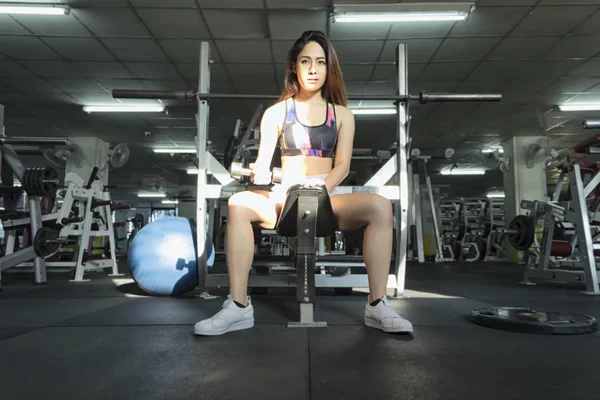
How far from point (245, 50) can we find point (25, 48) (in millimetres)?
2409

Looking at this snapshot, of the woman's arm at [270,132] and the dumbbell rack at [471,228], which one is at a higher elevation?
the woman's arm at [270,132]

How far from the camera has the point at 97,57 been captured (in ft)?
15.3

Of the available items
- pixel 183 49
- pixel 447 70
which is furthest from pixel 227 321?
pixel 447 70

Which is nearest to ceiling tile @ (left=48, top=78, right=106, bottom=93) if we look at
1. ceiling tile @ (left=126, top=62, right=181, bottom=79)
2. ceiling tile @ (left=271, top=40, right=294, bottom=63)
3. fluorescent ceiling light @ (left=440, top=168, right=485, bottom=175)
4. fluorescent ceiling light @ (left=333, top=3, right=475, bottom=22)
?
ceiling tile @ (left=126, top=62, right=181, bottom=79)

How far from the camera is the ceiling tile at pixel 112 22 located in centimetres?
373

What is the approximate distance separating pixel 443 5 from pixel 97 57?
375 centimetres

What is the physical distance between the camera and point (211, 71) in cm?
493

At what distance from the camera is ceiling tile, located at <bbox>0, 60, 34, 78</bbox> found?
15.8ft

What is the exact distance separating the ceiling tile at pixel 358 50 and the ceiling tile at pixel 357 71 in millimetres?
137

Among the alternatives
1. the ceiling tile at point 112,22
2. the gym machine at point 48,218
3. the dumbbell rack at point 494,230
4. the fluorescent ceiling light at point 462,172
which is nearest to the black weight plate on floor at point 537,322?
the gym machine at point 48,218

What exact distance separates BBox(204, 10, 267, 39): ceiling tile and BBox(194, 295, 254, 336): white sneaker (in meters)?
3.23

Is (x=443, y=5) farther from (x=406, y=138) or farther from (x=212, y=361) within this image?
(x=212, y=361)

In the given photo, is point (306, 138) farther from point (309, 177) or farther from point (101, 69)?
point (101, 69)

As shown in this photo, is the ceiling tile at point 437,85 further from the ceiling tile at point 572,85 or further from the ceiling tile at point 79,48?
the ceiling tile at point 79,48
